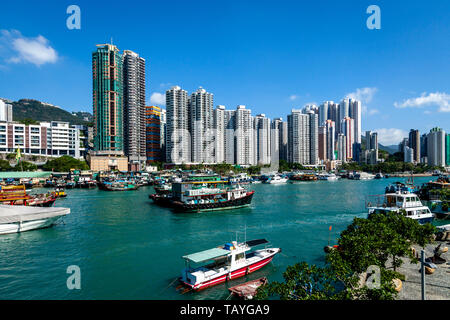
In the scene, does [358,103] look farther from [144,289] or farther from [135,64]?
[144,289]

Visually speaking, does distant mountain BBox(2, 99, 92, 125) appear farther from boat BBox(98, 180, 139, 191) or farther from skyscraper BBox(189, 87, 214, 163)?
boat BBox(98, 180, 139, 191)

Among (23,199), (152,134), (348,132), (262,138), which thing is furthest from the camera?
(348,132)

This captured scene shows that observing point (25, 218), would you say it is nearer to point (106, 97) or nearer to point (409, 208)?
point (409, 208)

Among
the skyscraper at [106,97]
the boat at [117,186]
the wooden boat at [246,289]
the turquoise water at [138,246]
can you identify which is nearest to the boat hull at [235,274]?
the turquoise water at [138,246]

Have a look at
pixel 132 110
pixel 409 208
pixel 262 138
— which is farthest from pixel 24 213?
pixel 262 138

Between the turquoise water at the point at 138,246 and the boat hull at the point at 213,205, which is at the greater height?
the boat hull at the point at 213,205

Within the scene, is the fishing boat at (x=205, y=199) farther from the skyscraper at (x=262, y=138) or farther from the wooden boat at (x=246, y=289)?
the skyscraper at (x=262, y=138)
